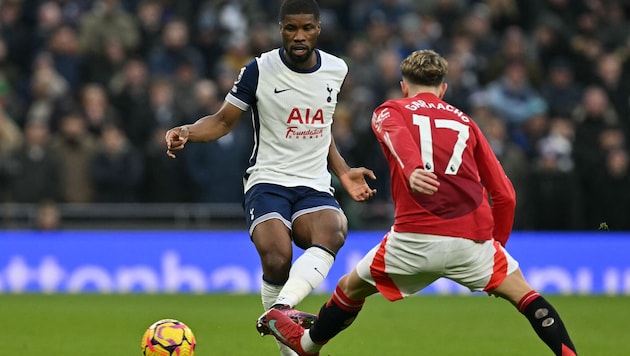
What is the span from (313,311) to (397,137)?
6474mm

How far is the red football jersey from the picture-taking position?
24.4ft

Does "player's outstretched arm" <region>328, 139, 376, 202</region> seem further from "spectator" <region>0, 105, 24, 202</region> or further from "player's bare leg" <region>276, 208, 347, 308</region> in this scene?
"spectator" <region>0, 105, 24, 202</region>

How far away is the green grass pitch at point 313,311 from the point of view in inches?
401

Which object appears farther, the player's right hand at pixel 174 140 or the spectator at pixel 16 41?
the spectator at pixel 16 41

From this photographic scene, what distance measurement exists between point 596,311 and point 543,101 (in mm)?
5218

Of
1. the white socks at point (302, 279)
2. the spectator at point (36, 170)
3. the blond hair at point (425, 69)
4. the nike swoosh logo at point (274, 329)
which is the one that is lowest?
the spectator at point (36, 170)

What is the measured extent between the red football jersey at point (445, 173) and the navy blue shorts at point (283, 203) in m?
1.14

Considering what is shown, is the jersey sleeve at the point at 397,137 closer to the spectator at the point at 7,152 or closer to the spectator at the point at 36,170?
the spectator at the point at 36,170

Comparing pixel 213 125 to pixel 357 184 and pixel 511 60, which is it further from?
pixel 511 60

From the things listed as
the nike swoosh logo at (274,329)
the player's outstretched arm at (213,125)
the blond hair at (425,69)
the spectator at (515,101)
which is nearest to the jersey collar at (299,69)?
the player's outstretched arm at (213,125)

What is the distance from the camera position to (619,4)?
68.1 ft

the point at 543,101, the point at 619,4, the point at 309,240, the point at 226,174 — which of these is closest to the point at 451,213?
the point at 309,240

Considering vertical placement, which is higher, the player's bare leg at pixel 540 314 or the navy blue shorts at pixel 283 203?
the navy blue shorts at pixel 283 203

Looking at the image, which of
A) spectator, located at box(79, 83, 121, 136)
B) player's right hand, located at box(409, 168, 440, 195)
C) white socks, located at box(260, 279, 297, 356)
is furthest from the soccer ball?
spectator, located at box(79, 83, 121, 136)
